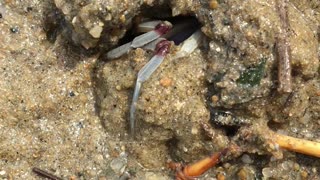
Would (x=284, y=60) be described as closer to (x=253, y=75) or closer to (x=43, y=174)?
(x=253, y=75)

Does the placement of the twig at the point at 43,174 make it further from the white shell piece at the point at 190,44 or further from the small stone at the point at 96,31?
the white shell piece at the point at 190,44

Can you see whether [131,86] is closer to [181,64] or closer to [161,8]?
[181,64]

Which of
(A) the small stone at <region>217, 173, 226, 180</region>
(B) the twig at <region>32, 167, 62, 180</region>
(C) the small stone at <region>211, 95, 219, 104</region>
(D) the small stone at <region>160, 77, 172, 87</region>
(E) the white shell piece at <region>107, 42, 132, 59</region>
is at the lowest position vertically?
(A) the small stone at <region>217, 173, 226, 180</region>

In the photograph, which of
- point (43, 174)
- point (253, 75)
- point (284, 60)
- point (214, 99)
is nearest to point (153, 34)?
point (214, 99)

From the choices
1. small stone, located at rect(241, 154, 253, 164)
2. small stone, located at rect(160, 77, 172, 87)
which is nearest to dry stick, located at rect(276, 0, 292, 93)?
small stone, located at rect(241, 154, 253, 164)

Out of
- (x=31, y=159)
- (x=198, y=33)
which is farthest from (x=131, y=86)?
(x=31, y=159)

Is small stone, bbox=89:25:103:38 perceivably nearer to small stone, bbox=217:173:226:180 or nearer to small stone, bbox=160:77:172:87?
small stone, bbox=160:77:172:87
